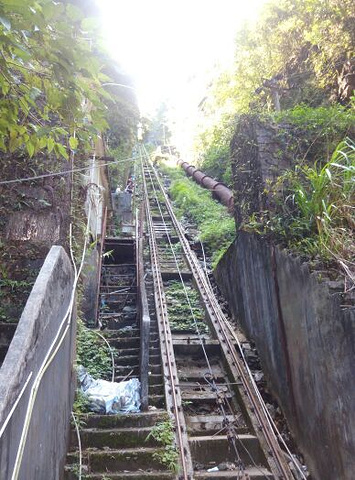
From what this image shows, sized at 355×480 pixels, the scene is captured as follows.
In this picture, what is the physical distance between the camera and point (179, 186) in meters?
21.0

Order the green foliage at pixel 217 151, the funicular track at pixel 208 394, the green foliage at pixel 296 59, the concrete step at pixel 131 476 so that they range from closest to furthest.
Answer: the concrete step at pixel 131 476 < the funicular track at pixel 208 394 < the green foliage at pixel 296 59 < the green foliage at pixel 217 151

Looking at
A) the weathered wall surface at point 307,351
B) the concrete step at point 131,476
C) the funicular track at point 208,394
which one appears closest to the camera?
the weathered wall surface at point 307,351

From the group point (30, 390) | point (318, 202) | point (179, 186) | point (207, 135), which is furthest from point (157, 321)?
point (207, 135)

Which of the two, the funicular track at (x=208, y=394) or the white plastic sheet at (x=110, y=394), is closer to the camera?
the funicular track at (x=208, y=394)

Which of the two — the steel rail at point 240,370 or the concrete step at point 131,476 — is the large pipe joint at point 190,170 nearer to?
the steel rail at point 240,370

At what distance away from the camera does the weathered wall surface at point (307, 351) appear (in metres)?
3.98

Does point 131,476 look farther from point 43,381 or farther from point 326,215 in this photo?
point 326,215

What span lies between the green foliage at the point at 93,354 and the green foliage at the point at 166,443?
4.68 feet

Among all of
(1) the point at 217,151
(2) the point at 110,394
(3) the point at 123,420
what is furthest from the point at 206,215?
(3) the point at 123,420

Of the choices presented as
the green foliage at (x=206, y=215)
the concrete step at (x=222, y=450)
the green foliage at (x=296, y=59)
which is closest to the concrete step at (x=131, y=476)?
the concrete step at (x=222, y=450)

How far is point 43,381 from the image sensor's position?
10.8ft

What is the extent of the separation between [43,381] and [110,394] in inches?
98.1

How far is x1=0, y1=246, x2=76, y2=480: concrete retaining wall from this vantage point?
2426 millimetres

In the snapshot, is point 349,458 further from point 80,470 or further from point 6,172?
point 6,172
